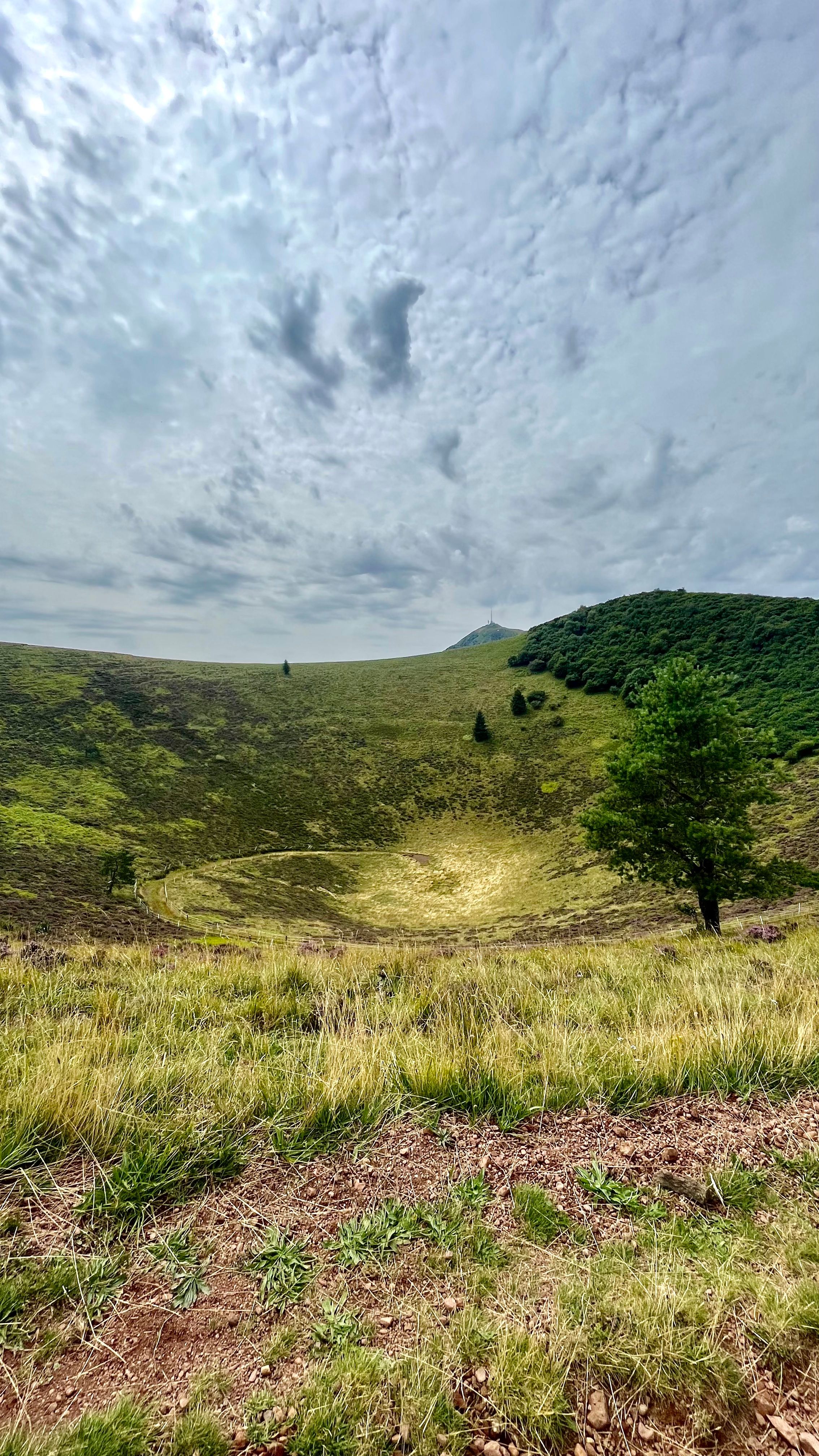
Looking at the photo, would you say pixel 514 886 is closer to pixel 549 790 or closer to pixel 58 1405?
pixel 549 790

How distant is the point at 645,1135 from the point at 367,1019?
3.03 metres

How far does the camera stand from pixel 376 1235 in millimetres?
2916

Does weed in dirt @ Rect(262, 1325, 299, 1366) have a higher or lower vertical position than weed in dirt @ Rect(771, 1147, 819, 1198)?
higher

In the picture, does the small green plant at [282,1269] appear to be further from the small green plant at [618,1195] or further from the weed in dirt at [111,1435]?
the small green plant at [618,1195]

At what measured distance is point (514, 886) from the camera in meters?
35.7

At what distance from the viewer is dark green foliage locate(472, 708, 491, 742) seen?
63.0 meters

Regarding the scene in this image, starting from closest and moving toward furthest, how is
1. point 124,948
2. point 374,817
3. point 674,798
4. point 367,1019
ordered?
1. point 367,1019
2. point 124,948
3. point 674,798
4. point 374,817

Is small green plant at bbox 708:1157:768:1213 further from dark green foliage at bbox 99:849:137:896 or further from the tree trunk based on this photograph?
dark green foliage at bbox 99:849:137:896

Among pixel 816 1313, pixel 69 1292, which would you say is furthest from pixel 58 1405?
pixel 816 1313

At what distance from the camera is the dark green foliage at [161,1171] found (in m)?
3.01

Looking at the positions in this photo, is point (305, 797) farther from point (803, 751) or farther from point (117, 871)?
point (803, 751)

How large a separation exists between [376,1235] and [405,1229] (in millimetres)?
169

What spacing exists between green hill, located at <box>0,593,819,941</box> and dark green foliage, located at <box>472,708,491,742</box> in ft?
2.89

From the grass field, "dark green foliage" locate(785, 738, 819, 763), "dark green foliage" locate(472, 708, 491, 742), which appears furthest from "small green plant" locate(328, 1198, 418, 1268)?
"dark green foliage" locate(472, 708, 491, 742)
